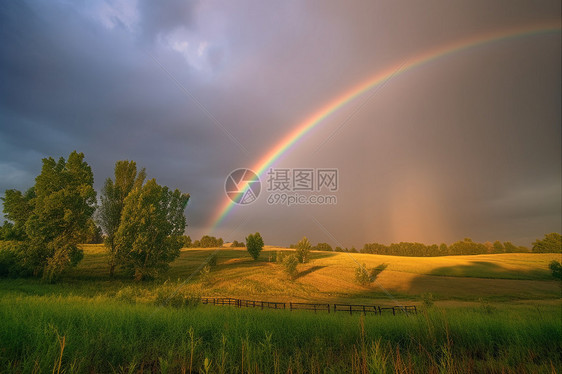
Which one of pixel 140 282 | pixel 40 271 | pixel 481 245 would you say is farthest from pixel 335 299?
pixel 481 245

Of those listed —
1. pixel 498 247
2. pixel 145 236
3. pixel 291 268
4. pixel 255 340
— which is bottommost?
pixel 291 268

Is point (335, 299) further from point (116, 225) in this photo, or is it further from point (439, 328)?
point (116, 225)

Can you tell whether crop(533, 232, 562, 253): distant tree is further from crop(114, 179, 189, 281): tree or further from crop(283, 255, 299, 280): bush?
crop(114, 179, 189, 281): tree

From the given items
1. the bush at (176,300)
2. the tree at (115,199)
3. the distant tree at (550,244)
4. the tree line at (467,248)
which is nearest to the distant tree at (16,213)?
the tree at (115,199)

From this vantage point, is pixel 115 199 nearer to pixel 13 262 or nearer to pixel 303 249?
pixel 13 262

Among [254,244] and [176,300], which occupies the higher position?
[254,244]

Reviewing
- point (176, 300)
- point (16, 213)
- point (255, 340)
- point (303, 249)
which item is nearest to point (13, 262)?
point (16, 213)

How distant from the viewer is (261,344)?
6.89m

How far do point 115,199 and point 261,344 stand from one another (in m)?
50.6

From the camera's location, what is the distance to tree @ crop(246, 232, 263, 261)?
79.8m

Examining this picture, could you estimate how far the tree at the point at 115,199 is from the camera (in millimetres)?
45406

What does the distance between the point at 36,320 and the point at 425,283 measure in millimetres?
61512

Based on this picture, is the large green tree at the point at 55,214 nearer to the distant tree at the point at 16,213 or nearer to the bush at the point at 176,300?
the distant tree at the point at 16,213

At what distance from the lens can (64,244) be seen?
37.4 meters
